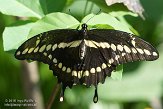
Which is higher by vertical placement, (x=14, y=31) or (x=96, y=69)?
(x=14, y=31)

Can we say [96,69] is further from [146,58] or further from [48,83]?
[48,83]

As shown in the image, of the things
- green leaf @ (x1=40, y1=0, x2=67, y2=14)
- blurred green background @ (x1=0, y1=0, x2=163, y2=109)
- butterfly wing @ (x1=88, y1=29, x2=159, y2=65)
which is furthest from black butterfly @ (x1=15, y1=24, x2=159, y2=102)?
blurred green background @ (x1=0, y1=0, x2=163, y2=109)

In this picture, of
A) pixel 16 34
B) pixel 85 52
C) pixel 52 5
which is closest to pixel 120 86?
pixel 85 52

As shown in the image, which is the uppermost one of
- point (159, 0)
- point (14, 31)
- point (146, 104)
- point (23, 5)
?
point (159, 0)

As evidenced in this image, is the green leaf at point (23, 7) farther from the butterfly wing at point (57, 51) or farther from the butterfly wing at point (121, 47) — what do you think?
the butterfly wing at point (121, 47)

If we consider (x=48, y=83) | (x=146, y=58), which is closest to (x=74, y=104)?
(x=48, y=83)

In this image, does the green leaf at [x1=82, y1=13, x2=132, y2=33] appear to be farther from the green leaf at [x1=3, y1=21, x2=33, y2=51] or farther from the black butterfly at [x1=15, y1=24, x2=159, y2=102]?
the green leaf at [x1=3, y1=21, x2=33, y2=51]
